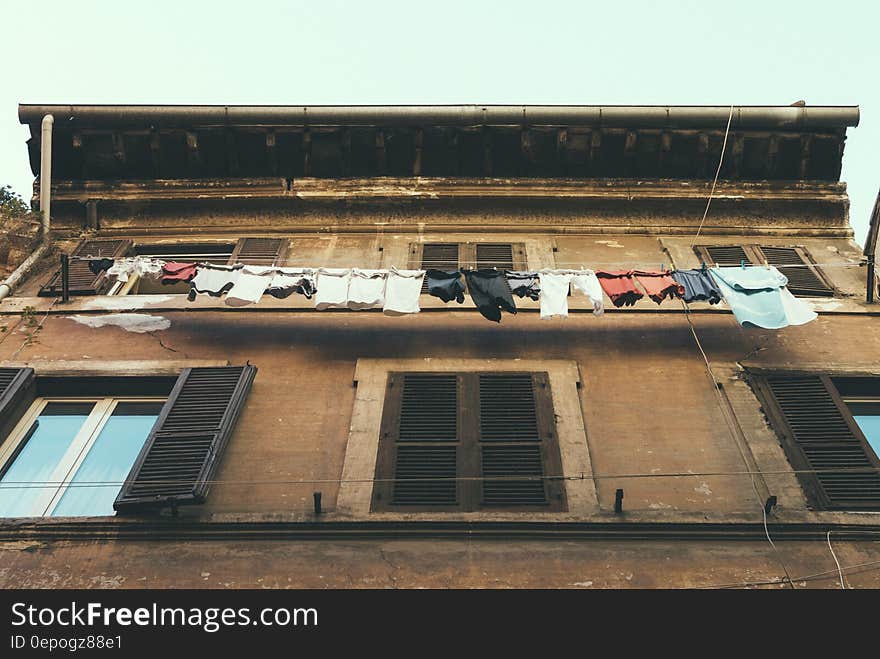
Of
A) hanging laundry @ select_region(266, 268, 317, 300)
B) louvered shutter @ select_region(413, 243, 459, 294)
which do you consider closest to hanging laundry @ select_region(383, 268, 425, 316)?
hanging laundry @ select_region(266, 268, 317, 300)

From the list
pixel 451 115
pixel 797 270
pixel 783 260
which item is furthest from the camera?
pixel 451 115

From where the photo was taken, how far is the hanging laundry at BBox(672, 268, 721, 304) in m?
9.60

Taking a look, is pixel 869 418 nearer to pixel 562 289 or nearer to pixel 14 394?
pixel 562 289

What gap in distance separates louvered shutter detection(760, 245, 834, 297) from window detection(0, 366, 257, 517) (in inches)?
242

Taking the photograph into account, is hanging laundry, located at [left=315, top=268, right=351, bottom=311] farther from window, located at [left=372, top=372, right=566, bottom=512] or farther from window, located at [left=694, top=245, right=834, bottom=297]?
window, located at [left=694, top=245, right=834, bottom=297]

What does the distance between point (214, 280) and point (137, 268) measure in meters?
1.04

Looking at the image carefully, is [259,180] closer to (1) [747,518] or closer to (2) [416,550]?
(2) [416,550]

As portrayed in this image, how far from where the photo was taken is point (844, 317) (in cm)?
1059

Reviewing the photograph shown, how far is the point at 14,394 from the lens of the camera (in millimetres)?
9211

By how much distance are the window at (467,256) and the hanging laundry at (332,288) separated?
6.67 feet

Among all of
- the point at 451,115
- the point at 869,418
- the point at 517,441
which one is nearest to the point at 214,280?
the point at 517,441

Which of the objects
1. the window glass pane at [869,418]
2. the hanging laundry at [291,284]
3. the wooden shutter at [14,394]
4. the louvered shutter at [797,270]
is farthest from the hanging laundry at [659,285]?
the wooden shutter at [14,394]
